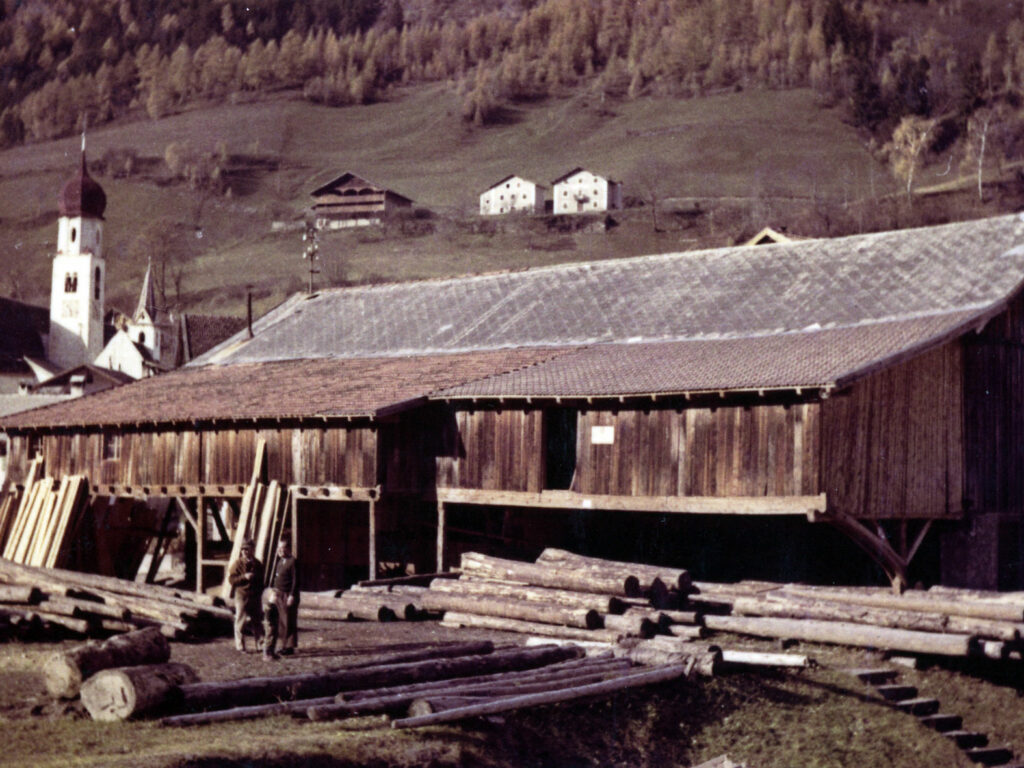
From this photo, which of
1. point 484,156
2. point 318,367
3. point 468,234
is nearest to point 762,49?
point 484,156

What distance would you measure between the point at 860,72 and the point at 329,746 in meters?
154

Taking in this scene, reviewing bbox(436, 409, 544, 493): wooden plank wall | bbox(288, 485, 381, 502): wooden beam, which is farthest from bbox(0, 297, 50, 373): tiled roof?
bbox(436, 409, 544, 493): wooden plank wall

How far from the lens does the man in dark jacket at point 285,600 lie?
19.9 m

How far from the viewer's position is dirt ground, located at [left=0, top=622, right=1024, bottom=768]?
1452cm

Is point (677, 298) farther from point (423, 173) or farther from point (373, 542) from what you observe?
point (423, 173)

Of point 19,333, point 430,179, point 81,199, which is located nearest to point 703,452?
point 19,333

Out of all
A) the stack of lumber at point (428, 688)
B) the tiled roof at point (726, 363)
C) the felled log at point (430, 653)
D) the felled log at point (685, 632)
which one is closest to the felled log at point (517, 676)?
the stack of lumber at point (428, 688)

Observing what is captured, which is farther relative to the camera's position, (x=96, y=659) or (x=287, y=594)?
(x=287, y=594)

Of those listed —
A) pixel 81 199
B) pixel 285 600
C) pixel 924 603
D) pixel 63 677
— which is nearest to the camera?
pixel 63 677

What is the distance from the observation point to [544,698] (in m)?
17.3

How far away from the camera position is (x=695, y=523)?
31766mm

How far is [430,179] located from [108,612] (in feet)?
439

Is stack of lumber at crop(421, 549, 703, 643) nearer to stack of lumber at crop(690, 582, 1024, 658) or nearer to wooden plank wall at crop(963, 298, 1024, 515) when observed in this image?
stack of lumber at crop(690, 582, 1024, 658)

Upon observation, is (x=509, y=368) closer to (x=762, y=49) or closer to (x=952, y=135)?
(x=952, y=135)
